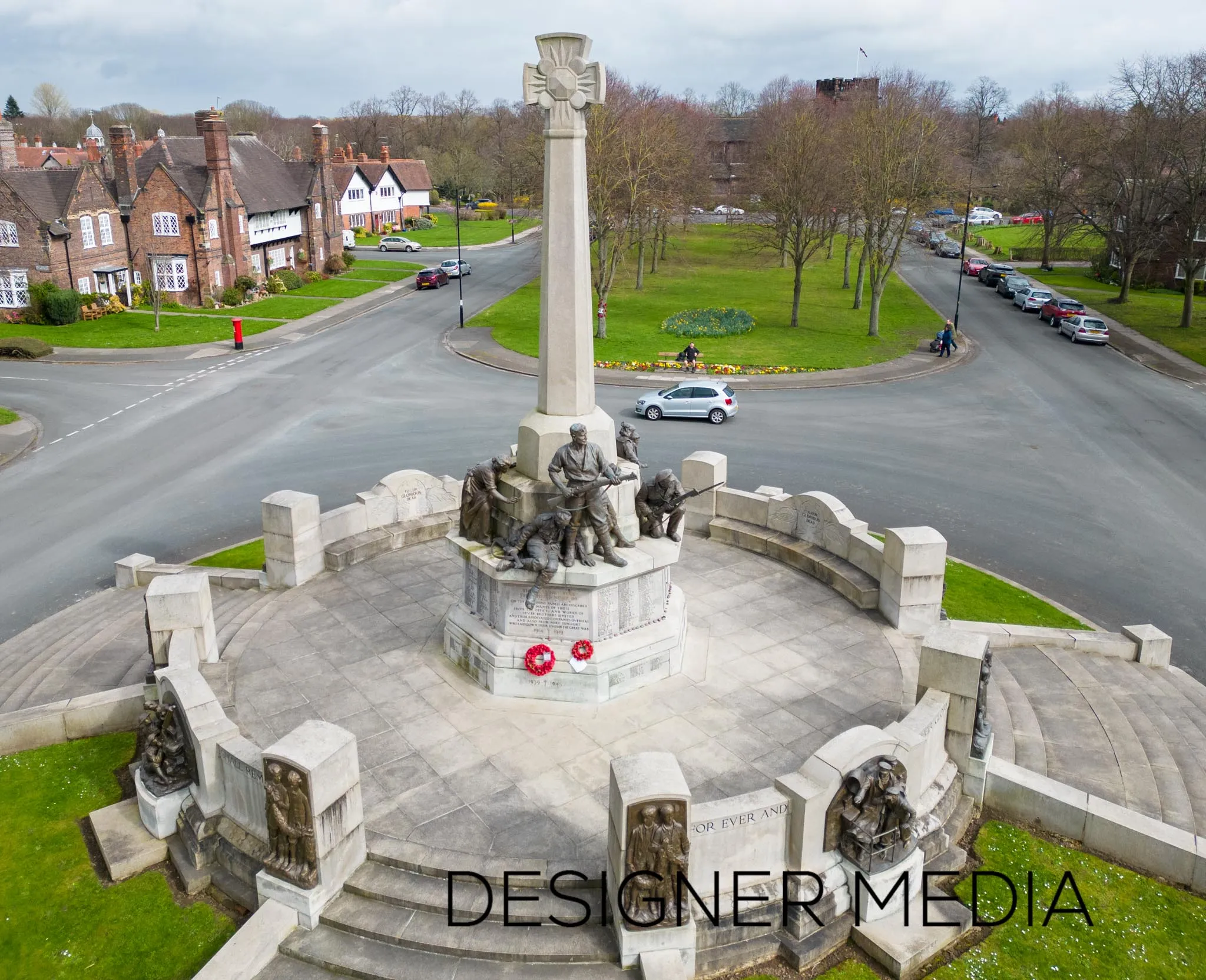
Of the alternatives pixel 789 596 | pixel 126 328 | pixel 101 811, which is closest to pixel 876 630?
pixel 789 596

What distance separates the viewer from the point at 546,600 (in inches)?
548

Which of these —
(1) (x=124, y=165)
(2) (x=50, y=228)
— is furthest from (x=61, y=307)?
(1) (x=124, y=165)

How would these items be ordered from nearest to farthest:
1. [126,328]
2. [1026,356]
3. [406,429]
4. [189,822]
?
[189,822] < [406,429] < [1026,356] < [126,328]

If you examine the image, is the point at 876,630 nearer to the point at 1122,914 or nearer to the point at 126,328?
the point at 1122,914

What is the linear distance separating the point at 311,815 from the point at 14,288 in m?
51.4

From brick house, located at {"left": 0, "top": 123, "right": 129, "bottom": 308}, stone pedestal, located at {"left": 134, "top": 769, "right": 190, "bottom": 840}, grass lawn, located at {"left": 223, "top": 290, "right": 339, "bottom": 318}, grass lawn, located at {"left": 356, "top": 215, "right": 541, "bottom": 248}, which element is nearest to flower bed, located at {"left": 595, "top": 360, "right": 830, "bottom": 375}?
grass lawn, located at {"left": 223, "top": 290, "right": 339, "bottom": 318}

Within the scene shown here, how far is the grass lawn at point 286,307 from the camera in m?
55.0

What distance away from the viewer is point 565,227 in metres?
13.4

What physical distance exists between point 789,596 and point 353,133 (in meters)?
145

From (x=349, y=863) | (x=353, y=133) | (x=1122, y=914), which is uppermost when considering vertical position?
(x=353, y=133)

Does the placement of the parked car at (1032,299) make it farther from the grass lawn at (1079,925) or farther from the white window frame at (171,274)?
the grass lawn at (1079,925)

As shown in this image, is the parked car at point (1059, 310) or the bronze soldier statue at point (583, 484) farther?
the parked car at point (1059, 310)

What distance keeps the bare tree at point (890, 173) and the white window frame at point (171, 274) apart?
1525 inches

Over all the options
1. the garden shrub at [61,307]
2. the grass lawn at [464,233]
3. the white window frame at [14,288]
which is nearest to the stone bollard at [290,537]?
the garden shrub at [61,307]
